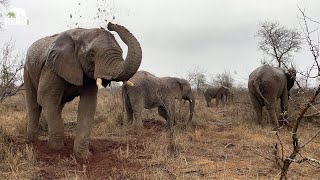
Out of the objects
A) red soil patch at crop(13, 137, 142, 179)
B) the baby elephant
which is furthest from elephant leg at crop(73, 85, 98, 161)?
the baby elephant

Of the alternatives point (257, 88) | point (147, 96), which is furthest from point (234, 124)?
point (147, 96)

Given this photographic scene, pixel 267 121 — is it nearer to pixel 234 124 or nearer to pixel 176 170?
pixel 234 124

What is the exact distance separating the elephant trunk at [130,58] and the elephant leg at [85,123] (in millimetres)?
1428

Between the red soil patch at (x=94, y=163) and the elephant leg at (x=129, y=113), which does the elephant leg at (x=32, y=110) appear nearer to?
the red soil patch at (x=94, y=163)

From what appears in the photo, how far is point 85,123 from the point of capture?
7.13 m

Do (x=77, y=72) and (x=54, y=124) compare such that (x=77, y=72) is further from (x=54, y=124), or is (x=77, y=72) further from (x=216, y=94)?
(x=216, y=94)

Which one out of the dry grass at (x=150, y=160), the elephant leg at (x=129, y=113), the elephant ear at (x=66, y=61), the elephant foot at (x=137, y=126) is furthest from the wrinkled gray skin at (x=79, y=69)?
the elephant leg at (x=129, y=113)

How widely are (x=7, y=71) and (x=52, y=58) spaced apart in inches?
503

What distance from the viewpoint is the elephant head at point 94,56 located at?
5941mm

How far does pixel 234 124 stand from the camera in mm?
13867

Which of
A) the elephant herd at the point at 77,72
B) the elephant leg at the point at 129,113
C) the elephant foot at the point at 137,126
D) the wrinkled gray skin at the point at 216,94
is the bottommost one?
the wrinkled gray skin at the point at 216,94

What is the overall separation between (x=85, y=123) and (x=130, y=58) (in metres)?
1.79

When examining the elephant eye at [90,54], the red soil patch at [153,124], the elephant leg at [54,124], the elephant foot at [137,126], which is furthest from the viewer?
the red soil patch at [153,124]

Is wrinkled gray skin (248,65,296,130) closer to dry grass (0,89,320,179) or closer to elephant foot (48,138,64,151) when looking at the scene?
dry grass (0,89,320,179)
